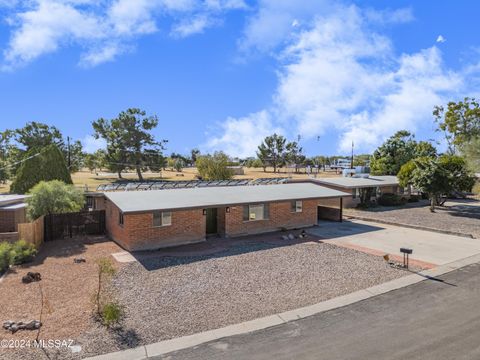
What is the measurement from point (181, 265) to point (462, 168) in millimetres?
27135

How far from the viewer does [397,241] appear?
18.5 meters

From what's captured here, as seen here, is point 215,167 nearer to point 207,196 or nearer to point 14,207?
point 207,196

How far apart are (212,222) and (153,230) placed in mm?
4137

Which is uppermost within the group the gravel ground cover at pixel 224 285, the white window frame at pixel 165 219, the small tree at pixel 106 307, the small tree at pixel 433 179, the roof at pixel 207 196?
the small tree at pixel 433 179

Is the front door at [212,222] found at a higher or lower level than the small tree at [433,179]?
lower

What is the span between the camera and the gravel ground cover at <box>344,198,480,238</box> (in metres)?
22.7

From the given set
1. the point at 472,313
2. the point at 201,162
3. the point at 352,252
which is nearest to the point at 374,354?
the point at 472,313

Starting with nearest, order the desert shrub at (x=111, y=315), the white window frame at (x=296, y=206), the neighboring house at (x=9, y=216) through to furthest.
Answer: the desert shrub at (x=111, y=315) → the neighboring house at (x=9, y=216) → the white window frame at (x=296, y=206)

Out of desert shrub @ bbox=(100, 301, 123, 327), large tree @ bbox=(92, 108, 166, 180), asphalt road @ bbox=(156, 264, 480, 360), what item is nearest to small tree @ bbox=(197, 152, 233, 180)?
large tree @ bbox=(92, 108, 166, 180)

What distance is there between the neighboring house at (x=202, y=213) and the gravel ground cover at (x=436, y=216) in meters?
5.89

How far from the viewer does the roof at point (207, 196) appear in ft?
54.7

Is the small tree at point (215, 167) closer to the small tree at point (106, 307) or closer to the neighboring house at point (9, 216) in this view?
the neighboring house at point (9, 216)

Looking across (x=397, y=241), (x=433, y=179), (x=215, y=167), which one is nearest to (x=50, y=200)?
(x=397, y=241)

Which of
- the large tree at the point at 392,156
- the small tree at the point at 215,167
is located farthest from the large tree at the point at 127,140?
the large tree at the point at 392,156
